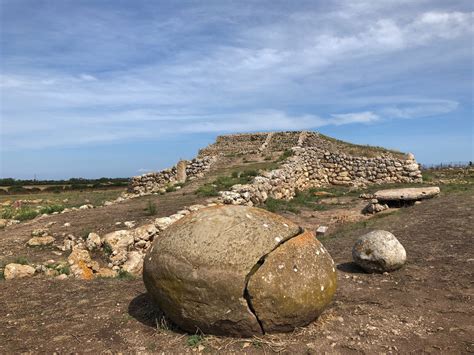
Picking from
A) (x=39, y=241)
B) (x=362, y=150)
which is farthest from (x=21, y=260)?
(x=362, y=150)

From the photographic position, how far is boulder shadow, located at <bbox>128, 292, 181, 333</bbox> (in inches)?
192

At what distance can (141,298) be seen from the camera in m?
5.92

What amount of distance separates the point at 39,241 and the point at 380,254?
8.63 metres

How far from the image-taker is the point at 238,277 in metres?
4.30

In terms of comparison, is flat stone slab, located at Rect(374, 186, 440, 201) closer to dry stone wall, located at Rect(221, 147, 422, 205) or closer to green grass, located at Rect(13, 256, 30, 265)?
dry stone wall, located at Rect(221, 147, 422, 205)

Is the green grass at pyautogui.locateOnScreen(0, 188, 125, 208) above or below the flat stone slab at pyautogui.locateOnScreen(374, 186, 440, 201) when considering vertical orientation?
below

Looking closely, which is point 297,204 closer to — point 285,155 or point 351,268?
point 285,155

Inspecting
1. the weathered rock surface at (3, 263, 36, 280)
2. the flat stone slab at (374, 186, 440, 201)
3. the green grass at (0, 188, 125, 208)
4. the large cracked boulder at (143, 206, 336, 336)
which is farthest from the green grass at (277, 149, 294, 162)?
the large cracked boulder at (143, 206, 336, 336)

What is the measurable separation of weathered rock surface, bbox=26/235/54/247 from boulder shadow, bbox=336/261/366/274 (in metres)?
7.63

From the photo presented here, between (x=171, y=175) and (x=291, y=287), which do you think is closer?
(x=291, y=287)

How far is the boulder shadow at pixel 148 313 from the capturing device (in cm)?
489

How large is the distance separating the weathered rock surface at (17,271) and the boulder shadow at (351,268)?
6.42 m

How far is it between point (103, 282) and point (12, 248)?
4239 millimetres

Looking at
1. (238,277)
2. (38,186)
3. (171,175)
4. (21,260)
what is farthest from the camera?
(38,186)
